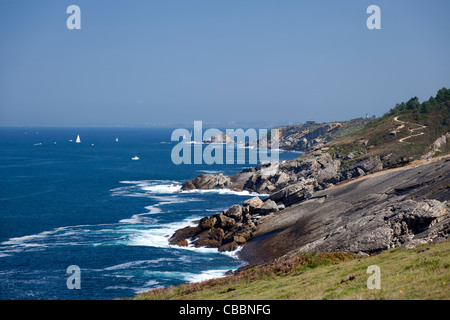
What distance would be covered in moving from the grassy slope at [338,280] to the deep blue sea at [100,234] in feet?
41.6

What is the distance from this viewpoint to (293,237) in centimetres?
4862

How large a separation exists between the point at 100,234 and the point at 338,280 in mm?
44359

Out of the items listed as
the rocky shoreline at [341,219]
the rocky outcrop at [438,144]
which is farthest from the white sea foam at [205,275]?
the rocky outcrop at [438,144]

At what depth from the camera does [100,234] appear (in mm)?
59719

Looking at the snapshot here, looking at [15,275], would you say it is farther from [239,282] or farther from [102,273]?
[239,282]

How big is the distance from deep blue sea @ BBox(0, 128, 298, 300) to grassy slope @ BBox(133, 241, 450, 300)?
12687 millimetres

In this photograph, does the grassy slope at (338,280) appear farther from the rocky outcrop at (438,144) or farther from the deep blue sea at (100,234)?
the rocky outcrop at (438,144)

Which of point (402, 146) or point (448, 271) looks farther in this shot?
point (402, 146)

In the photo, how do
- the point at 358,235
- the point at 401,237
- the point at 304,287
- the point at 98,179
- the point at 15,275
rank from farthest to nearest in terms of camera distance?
the point at 98,179
the point at 15,275
the point at 358,235
the point at 401,237
the point at 304,287

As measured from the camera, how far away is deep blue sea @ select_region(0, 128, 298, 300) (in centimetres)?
4119

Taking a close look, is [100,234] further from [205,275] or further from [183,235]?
[205,275]

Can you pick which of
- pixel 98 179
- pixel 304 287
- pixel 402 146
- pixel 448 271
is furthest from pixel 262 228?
pixel 98 179

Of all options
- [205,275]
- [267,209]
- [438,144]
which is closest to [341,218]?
[267,209]
